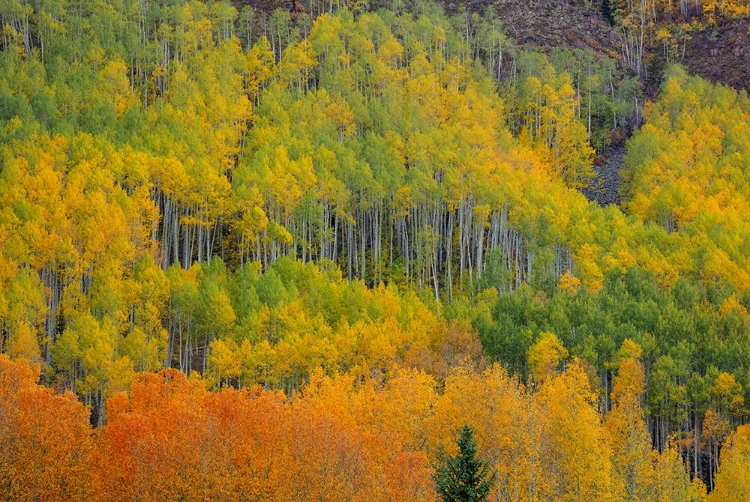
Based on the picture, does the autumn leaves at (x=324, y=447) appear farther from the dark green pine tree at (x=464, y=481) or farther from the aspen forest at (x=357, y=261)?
the dark green pine tree at (x=464, y=481)

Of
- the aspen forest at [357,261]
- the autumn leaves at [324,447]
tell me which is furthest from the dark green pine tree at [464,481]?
the autumn leaves at [324,447]

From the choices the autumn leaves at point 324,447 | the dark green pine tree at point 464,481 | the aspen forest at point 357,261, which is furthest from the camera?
the aspen forest at point 357,261

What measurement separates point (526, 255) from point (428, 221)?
10.4m

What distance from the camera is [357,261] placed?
8744cm

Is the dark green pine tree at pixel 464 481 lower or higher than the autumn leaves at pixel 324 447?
higher

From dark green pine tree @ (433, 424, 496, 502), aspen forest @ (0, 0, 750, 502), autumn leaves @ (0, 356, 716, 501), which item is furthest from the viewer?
aspen forest @ (0, 0, 750, 502)

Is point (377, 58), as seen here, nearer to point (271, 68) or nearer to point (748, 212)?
point (271, 68)

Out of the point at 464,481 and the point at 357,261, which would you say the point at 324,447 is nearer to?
the point at 464,481

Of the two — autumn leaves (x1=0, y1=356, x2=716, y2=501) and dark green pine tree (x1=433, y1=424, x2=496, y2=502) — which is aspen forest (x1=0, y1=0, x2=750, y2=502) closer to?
autumn leaves (x1=0, y1=356, x2=716, y2=501)

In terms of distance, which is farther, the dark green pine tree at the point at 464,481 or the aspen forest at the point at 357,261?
the aspen forest at the point at 357,261

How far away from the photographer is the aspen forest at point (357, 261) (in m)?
48.7

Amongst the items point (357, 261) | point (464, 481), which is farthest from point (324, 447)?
point (357, 261)

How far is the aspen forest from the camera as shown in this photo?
1917 inches

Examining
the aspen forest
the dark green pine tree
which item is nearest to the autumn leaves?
the aspen forest
